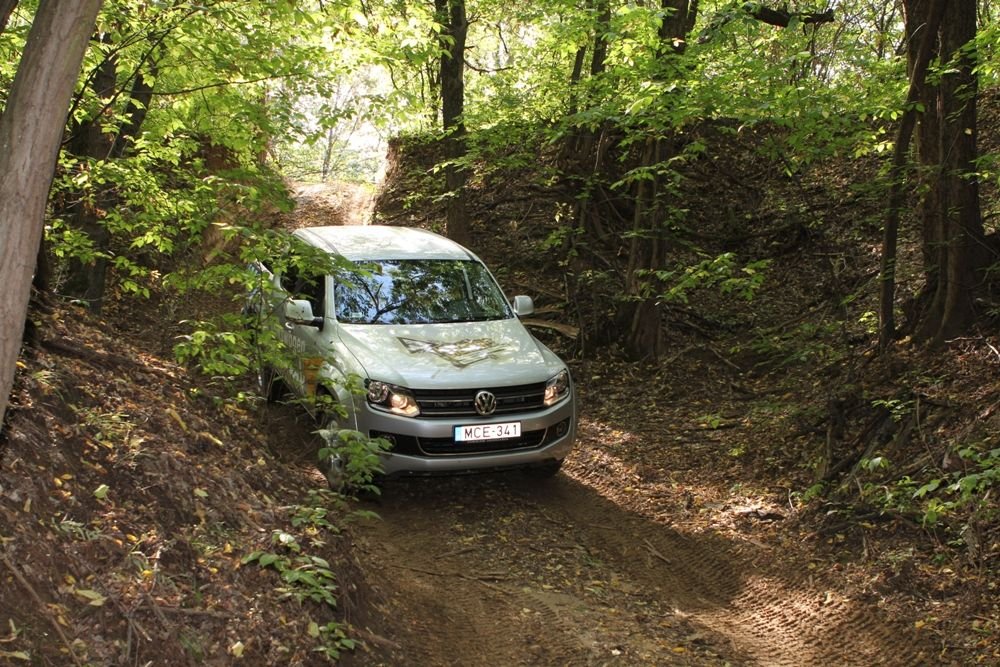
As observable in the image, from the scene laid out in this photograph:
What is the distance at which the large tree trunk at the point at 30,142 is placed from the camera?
93.4 inches

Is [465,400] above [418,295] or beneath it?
beneath

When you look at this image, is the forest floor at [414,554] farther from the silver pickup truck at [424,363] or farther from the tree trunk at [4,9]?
the tree trunk at [4,9]

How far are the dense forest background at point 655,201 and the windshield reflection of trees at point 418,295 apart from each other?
3.68ft

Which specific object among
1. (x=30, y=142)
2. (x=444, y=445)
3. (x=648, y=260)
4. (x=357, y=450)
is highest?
(x=30, y=142)

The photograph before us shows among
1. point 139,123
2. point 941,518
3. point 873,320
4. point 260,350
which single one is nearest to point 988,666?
point 941,518

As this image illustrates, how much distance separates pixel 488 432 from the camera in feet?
19.6

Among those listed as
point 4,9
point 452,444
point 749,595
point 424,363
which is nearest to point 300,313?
point 424,363

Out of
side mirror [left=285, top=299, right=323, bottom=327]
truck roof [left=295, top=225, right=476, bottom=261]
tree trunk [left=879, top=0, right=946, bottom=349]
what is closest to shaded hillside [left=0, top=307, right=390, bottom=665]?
side mirror [left=285, top=299, right=323, bottom=327]

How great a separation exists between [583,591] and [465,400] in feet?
5.40

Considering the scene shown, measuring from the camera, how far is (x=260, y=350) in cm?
547

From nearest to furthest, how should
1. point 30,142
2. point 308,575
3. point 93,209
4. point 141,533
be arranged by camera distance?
point 30,142
point 141,533
point 308,575
point 93,209

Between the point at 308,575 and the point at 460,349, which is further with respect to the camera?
the point at 460,349

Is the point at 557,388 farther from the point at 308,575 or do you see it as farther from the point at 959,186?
the point at 959,186

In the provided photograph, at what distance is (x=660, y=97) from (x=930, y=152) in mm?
2571
